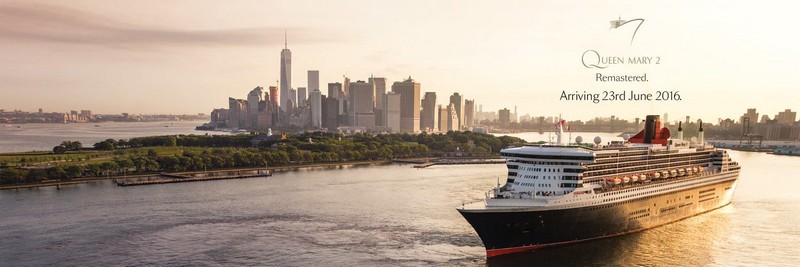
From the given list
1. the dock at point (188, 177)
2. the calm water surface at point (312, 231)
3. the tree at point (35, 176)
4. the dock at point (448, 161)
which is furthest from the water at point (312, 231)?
the dock at point (448, 161)

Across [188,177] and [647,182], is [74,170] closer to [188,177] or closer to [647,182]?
[188,177]

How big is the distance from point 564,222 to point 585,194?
2.59 m

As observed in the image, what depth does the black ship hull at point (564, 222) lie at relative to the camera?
33969 mm

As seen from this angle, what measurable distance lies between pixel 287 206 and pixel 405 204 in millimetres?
10920

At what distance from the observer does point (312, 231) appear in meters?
41.7

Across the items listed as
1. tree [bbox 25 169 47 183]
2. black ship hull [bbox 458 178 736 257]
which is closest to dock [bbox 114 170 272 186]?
tree [bbox 25 169 47 183]

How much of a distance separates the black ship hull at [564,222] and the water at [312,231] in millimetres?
765

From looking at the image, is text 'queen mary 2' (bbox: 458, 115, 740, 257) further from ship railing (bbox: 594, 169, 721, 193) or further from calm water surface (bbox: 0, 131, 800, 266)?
calm water surface (bbox: 0, 131, 800, 266)

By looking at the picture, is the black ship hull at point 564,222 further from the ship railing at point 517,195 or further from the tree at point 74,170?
the tree at point 74,170

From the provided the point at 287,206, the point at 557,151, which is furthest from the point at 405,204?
the point at 557,151

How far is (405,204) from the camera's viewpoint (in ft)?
174

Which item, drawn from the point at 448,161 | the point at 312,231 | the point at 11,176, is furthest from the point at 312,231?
the point at 448,161

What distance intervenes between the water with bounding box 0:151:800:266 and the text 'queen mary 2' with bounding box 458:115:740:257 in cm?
109

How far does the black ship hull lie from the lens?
3397cm
